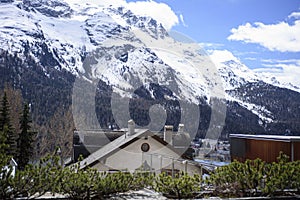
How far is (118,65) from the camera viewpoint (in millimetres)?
56969

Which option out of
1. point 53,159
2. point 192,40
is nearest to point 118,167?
point 192,40

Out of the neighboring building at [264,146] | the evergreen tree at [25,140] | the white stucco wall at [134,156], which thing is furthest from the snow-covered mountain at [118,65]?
the evergreen tree at [25,140]

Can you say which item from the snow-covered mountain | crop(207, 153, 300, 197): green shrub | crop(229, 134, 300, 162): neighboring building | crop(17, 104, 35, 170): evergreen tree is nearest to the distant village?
crop(229, 134, 300, 162): neighboring building

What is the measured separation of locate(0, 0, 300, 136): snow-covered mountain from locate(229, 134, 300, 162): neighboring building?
19.5 feet

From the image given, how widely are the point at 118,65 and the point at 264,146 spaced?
47052mm

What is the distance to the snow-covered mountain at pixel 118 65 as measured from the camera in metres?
34.2

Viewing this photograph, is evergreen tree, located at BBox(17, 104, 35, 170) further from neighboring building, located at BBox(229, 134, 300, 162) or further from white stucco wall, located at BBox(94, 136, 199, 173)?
neighboring building, located at BBox(229, 134, 300, 162)

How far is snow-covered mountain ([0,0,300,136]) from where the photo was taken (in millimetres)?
34188

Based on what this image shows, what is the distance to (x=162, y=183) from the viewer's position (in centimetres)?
618

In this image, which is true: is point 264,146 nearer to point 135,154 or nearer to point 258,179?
point 258,179

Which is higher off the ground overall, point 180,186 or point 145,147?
point 180,186

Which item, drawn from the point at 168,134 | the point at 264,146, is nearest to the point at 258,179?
the point at 264,146

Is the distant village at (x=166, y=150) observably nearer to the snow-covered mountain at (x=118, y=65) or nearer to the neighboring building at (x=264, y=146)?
the neighboring building at (x=264, y=146)

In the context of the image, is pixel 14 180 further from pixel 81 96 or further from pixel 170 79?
pixel 170 79
